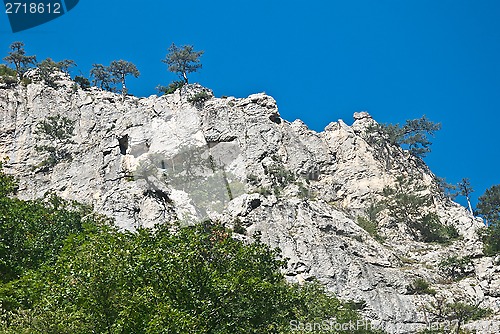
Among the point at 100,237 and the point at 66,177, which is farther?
the point at 66,177

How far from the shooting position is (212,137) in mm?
75562

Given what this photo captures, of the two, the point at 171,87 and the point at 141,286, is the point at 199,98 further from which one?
the point at 141,286

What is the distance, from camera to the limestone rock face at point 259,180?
2137 inches

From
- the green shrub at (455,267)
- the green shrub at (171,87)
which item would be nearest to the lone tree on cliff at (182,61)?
the green shrub at (171,87)

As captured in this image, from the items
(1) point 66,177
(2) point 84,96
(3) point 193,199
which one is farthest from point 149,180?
(2) point 84,96

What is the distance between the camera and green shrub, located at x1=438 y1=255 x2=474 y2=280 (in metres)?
56.6

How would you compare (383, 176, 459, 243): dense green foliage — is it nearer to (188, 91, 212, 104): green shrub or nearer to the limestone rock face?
the limestone rock face

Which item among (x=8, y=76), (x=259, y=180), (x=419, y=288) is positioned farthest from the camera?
(x=8, y=76)

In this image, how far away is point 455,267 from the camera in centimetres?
5688

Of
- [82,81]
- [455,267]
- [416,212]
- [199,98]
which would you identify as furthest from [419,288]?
[82,81]

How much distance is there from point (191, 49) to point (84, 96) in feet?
60.3

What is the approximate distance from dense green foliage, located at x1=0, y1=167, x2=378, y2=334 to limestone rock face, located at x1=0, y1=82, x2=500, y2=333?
2100 cm

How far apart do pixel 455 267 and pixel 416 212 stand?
1423 cm

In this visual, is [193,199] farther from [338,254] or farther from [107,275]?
[107,275]
